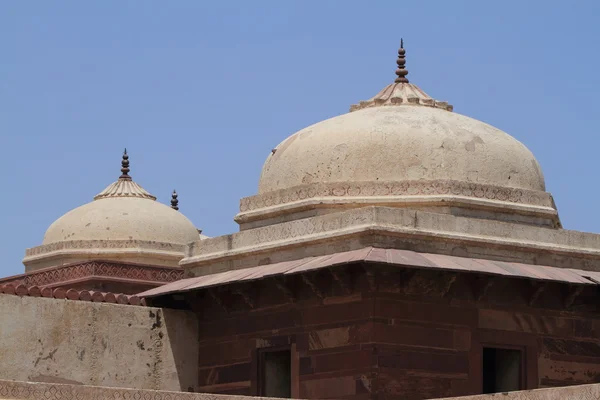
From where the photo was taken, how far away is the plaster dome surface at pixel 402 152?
1838 cm

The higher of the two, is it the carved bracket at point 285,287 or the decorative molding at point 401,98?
the decorative molding at point 401,98

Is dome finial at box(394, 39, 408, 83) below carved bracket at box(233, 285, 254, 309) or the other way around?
the other way around

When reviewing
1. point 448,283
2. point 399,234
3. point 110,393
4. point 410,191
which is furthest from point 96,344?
point 110,393

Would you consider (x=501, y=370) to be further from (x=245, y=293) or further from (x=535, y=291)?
(x=245, y=293)

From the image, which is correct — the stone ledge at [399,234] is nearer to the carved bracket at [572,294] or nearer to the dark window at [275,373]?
the carved bracket at [572,294]

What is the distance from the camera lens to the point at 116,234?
23.7 m

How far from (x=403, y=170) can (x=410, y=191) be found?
0.36 metres

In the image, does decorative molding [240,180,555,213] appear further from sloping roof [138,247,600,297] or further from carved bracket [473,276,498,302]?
carved bracket [473,276,498,302]

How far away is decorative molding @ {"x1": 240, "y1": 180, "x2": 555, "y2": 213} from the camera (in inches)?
711

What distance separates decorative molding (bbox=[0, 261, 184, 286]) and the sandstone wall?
329 cm

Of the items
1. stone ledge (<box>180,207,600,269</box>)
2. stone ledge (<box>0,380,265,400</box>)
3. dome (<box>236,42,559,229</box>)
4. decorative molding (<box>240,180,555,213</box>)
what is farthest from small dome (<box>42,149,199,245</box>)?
stone ledge (<box>0,380,265,400</box>)

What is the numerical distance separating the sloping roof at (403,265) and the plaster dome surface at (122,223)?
4936 millimetres

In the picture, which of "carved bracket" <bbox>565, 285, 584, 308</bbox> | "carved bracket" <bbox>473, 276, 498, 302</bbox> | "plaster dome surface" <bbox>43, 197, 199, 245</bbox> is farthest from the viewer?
"plaster dome surface" <bbox>43, 197, 199, 245</bbox>

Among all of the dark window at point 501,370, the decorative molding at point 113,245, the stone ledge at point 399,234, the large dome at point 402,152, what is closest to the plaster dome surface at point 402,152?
the large dome at point 402,152
